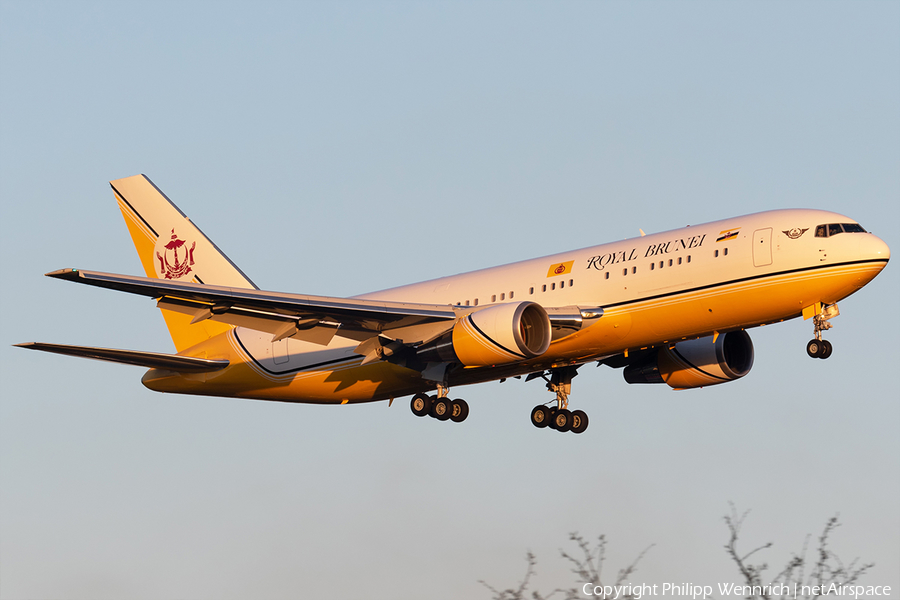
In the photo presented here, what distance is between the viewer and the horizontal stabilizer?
32.1 meters

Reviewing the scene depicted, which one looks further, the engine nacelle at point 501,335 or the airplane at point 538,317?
the engine nacelle at point 501,335

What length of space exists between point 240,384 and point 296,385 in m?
2.30

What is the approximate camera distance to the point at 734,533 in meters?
11.7

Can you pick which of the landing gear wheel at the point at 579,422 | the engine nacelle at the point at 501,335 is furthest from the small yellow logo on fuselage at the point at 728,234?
the landing gear wheel at the point at 579,422

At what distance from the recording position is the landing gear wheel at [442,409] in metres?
34.8

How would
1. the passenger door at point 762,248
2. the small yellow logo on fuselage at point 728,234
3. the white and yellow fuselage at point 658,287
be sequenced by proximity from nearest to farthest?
the white and yellow fuselage at point 658,287 → the passenger door at point 762,248 → the small yellow logo on fuselage at point 728,234

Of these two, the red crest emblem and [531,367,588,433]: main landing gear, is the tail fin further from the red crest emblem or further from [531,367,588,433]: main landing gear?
[531,367,588,433]: main landing gear

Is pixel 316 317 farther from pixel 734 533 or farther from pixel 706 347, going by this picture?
pixel 734 533

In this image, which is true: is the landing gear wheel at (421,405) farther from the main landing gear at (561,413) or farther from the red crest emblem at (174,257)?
the red crest emblem at (174,257)

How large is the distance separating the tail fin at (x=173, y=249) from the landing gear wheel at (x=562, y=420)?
12697 millimetres

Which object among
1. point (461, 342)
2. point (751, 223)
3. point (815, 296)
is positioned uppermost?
point (751, 223)

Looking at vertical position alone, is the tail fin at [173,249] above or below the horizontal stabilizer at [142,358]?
above

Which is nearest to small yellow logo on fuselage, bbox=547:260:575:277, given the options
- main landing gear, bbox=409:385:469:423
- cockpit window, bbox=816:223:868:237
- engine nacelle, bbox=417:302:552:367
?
engine nacelle, bbox=417:302:552:367

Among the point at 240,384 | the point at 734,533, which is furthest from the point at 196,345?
the point at 734,533
